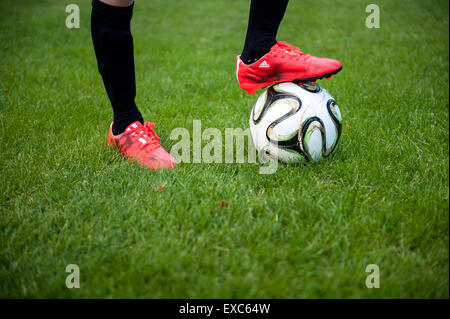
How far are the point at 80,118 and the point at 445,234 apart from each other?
292cm

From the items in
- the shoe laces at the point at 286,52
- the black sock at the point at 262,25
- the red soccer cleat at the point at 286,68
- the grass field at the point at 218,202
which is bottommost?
the grass field at the point at 218,202

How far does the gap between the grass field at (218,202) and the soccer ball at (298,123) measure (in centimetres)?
12

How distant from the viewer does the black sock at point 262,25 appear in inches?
88.7

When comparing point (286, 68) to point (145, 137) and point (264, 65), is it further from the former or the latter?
point (145, 137)

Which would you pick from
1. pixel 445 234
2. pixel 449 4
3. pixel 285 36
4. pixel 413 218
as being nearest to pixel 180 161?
pixel 413 218

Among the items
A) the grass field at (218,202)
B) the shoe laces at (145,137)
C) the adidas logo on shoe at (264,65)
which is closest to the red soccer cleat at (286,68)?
the adidas logo on shoe at (264,65)

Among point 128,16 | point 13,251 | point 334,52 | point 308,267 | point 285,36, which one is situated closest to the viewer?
point 308,267

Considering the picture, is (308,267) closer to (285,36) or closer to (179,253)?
(179,253)

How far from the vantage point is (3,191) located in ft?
6.75

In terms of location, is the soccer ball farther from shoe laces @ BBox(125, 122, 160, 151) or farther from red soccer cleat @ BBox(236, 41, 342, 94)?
shoe laces @ BBox(125, 122, 160, 151)

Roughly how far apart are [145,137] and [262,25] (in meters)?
1.14

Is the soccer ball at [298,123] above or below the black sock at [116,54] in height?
below

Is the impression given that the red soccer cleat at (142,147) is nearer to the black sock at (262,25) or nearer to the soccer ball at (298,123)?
the soccer ball at (298,123)

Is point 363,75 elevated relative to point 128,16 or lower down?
lower down
